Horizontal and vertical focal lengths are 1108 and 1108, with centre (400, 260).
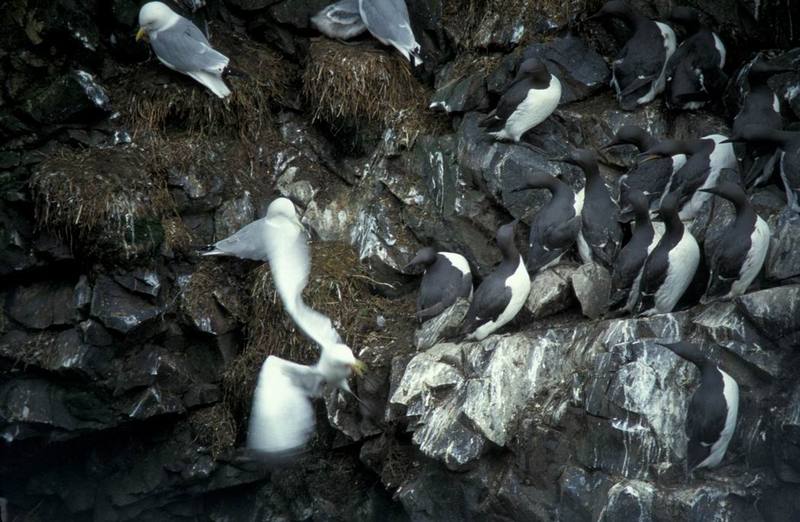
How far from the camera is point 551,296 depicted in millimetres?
7074

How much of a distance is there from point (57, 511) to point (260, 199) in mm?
2934

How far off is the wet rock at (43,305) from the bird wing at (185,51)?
1.93 m

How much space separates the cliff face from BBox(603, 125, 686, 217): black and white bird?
1.13 feet

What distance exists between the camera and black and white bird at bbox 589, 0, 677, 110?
800 centimetres

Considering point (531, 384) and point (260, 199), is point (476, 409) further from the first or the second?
point (260, 199)

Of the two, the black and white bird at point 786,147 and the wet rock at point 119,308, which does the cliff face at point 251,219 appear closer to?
the wet rock at point 119,308

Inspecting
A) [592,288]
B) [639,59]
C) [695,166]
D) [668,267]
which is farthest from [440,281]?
[639,59]

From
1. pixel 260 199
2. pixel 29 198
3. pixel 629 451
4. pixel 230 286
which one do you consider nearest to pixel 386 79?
pixel 260 199

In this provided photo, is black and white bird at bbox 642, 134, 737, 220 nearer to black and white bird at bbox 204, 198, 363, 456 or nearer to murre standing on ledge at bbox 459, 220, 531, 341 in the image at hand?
murre standing on ledge at bbox 459, 220, 531, 341

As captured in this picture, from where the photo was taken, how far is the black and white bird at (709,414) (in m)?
5.81

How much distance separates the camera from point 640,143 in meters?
7.66

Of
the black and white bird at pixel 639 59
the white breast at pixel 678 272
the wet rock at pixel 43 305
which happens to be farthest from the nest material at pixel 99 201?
Answer: the white breast at pixel 678 272

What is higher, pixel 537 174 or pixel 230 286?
pixel 537 174

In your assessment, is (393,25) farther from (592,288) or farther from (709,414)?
(709,414)
